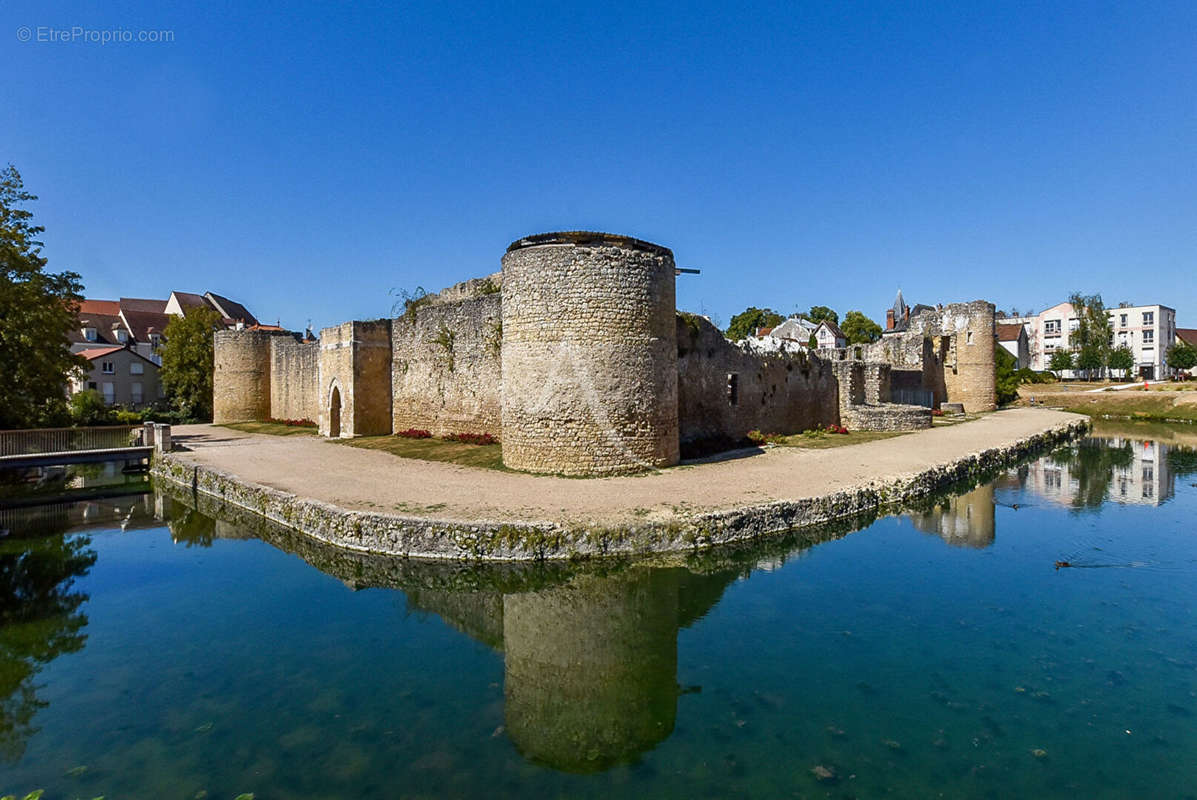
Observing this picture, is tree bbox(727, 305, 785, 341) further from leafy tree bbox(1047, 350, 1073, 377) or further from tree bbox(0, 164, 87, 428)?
tree bbox(0, 164, 87, 428)

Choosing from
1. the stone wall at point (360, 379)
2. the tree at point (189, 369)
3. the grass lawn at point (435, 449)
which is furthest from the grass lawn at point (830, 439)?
the tree at point (189, 369)

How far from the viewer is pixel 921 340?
1335 inches

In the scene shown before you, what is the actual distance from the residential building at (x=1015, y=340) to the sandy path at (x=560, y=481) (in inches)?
1940

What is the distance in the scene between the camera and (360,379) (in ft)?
72.2

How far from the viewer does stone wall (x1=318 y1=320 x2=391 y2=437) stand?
21953mm

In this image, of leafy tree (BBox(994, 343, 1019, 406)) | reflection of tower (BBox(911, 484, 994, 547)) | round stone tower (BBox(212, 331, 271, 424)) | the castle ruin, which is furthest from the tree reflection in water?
leafy tree (BBox(994, 343, 1019, 406))

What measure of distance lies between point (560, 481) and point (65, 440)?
14293 mm

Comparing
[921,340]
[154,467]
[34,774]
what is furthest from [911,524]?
[921,340]

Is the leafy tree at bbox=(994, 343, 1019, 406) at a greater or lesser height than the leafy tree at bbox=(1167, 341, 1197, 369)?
lesser

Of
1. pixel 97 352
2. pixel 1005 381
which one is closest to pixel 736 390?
pixel 1005 381

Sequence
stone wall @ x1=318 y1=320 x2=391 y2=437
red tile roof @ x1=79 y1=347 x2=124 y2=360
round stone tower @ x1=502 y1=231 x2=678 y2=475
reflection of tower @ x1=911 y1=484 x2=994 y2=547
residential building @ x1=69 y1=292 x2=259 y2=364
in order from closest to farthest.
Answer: reflection of tower @ x1=911 y1=484 x2=994 y2=547 < round stone tower @ x1=502 y1=231 x2=678 y2=475 < stone wall @ x1=318 y1=320 x2=391 y2=437 < red tile roof @ x1=79 y1=347 x2=124 y2=360 < residential building @ x1=69 y1=292 x2=259 y2=364

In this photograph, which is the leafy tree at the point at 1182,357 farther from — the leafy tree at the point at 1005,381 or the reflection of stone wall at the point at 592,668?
the reflection of stone wall at the point at 592,668

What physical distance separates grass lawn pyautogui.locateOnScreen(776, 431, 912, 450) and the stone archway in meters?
15.5

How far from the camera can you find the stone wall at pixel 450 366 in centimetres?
1835
